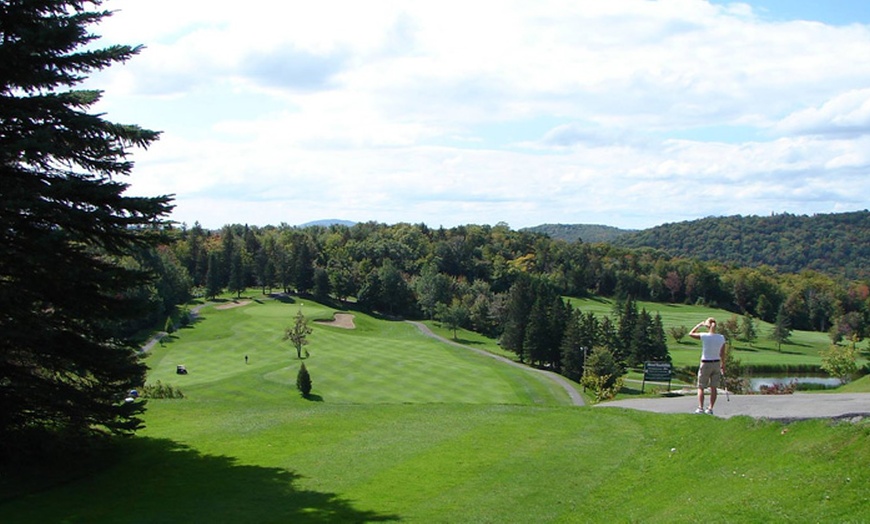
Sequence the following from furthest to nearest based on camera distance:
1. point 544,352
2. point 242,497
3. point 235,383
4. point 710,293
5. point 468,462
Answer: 1. point 710,293
2. point 544,352
3. point 235,383
4. point 468,462
5. point 242,497

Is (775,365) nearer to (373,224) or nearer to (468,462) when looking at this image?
(468,462)

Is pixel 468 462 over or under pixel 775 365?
over

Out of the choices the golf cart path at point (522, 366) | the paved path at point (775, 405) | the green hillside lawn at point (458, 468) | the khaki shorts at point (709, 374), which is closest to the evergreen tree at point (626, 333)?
the golf cart path at point (522, 366)

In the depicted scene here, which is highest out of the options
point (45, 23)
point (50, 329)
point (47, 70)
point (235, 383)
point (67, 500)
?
point (45, 23)

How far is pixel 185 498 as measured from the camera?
1176 centimetres

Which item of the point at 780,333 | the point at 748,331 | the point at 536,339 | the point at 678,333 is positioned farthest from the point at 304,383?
the point at 780,333

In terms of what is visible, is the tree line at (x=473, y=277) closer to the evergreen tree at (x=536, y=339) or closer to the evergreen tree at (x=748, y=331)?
the evergreen tree at (x=536, y=339)

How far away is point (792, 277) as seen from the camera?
15950 cm

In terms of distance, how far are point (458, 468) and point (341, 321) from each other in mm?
86577

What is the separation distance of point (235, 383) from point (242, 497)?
146ft

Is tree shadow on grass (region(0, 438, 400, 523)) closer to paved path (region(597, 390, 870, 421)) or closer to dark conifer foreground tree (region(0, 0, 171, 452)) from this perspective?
dark conifer foreground tree (region(0, 0, 171, 452))

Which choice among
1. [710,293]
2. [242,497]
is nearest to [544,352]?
[242,497]

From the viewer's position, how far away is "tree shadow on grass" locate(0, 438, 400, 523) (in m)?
10.8

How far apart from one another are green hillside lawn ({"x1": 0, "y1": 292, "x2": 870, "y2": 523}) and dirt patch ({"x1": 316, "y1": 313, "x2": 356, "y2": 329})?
242 feet
